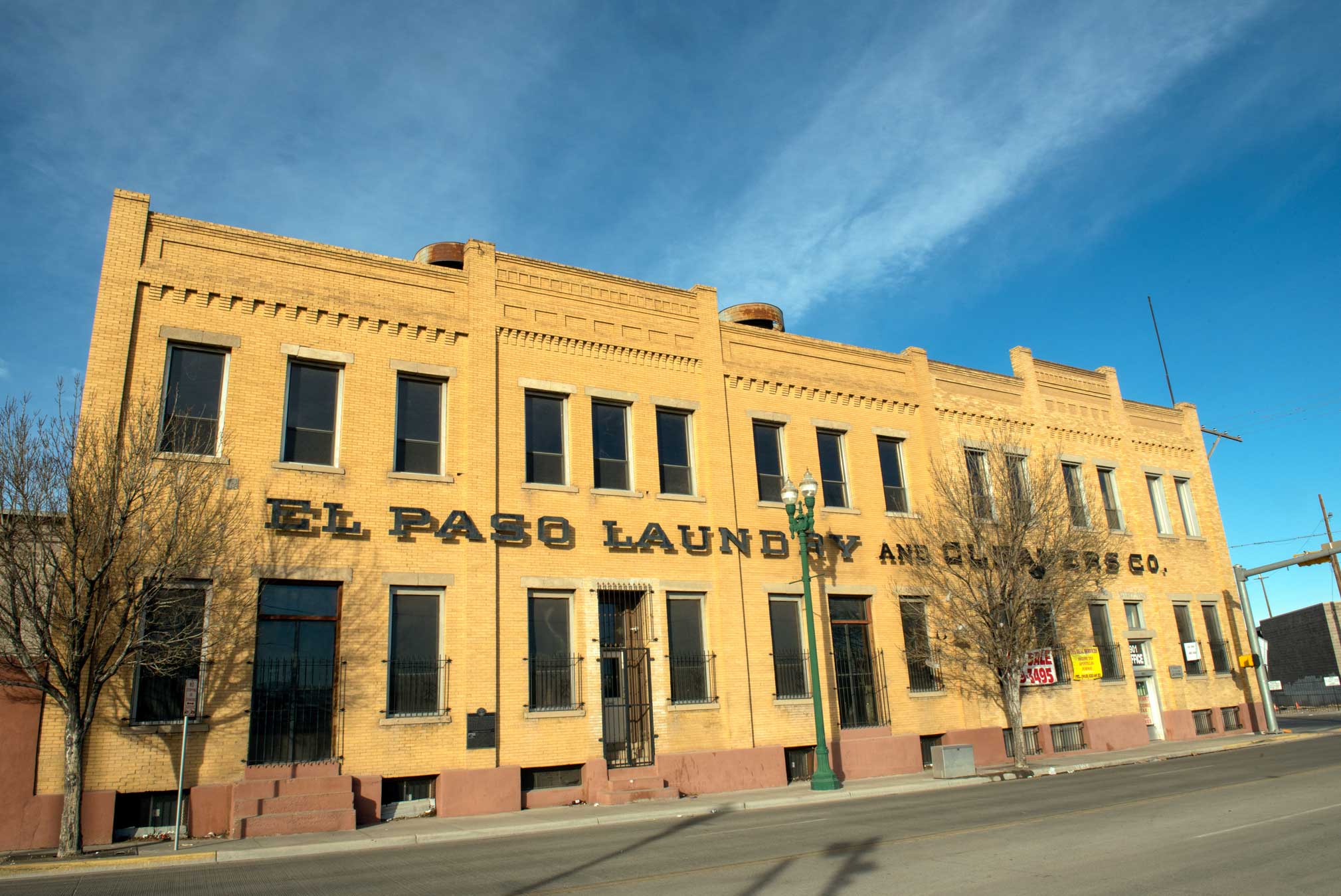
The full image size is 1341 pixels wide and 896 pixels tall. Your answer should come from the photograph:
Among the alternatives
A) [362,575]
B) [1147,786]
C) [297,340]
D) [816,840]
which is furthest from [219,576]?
[1147,786]

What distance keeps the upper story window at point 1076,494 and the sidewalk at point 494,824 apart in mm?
7968

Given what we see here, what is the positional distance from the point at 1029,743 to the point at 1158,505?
37.9 ft

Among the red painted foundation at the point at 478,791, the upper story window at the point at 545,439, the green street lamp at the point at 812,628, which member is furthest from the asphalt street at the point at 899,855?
the upper story window at the point at 545,439

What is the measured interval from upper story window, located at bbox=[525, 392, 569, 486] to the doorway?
4.94 meters

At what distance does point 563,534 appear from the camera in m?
19.8

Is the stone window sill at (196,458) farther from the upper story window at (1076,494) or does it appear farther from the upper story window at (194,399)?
the upper story window at (1076,494)

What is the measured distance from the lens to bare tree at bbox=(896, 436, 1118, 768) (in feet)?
76.3

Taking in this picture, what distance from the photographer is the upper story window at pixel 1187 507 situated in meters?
32.6

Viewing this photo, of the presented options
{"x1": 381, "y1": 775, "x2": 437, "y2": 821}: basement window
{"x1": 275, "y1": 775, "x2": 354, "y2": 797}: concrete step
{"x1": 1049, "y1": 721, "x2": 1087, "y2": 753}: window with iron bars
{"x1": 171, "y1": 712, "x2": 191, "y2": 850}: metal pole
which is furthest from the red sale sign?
{"x1": 171, "y1": 712, "x2": 191, "y2": 850}: metal pole

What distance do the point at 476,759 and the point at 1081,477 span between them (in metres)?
21.6

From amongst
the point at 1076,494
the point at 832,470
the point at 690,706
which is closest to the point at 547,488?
the point at 690,706

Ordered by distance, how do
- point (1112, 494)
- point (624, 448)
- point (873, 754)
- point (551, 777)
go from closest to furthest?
point (551, 777) < point (624, 448) < point (873, 754) < point (1112, 494)

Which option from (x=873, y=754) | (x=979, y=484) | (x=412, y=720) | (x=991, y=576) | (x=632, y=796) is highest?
(x=979, y=484)

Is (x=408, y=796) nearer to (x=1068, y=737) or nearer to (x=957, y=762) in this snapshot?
(x=957, y=762)
